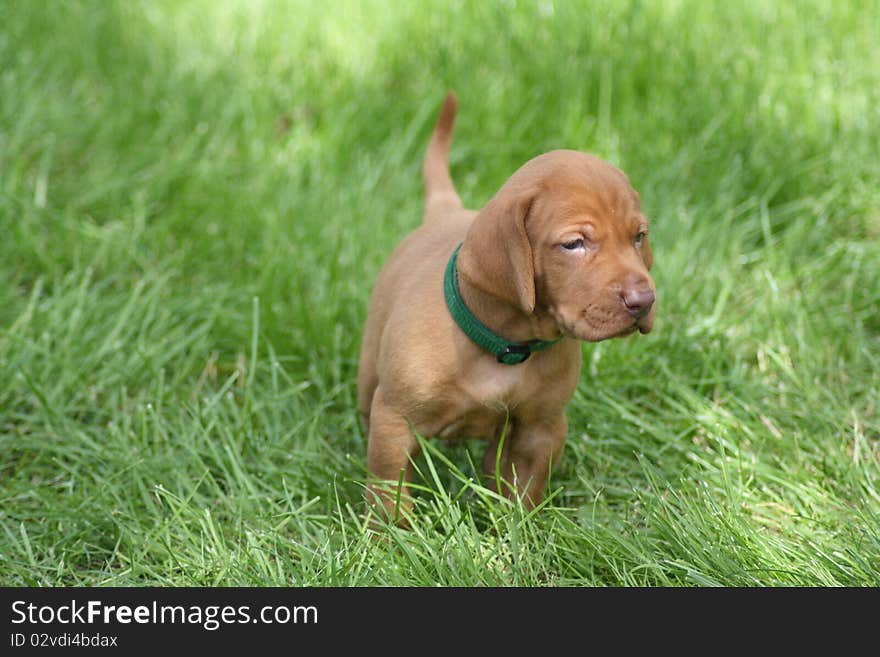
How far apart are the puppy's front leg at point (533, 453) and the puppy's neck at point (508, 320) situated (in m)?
0.32

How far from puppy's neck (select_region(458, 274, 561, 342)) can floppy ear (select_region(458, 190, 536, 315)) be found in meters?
0.10

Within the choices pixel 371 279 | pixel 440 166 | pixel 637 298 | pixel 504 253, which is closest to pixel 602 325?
pixel 637 298

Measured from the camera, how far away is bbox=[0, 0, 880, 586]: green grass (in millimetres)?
3168

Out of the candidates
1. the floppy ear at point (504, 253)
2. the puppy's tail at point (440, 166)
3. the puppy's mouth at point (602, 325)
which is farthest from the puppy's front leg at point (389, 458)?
the puppy's tail at point (440, 166)

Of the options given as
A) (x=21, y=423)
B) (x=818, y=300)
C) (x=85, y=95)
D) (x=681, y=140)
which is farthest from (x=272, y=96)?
(x=818, y=300)

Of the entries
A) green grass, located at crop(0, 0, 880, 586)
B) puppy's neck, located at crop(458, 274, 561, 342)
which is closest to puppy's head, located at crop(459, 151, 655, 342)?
puppy's neck, located at crop(458, 274, 561, 342)

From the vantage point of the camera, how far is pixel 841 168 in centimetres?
487

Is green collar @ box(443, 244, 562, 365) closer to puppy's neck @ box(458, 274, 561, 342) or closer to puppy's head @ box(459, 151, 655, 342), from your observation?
puppy's neck @ box(458, 274, 561, 342)

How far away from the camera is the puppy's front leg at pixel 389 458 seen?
3137 millimetres

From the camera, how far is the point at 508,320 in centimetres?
299

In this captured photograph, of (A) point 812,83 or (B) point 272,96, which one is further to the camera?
(B) point 272,96

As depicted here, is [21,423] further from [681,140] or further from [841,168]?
[841,168]

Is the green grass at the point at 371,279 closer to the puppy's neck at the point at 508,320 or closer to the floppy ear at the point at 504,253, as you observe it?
the puppy's neck at the point at 508,320
